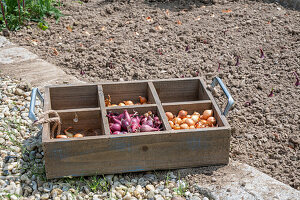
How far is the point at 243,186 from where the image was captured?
297 centimetres

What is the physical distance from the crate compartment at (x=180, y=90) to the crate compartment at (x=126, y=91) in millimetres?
105

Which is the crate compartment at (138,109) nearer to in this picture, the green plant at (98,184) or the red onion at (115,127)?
the red onion at (115,127)

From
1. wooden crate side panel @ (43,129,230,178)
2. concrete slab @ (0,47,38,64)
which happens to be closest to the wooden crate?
wooden crate side panel @ (43,129,230,178)

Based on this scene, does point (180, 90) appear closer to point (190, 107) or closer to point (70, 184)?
point (190, 107)

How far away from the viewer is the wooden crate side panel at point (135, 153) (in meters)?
2.95

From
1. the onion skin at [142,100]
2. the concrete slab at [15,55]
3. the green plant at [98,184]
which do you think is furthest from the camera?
the concrete slab at [15,55]

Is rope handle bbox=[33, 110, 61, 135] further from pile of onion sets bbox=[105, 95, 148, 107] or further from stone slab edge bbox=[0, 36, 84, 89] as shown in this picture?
stone slab edge bbox=[0, 36, 84, 89]

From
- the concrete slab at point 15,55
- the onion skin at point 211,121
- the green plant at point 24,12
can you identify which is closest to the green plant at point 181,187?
the onion skin at point 211,121

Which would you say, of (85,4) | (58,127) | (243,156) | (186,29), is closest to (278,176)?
(243,156)

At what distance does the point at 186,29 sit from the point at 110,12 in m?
1.29

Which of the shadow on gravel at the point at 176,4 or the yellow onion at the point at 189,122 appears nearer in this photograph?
the yellow onion at the point at 189,122

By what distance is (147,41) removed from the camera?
17.3 feet

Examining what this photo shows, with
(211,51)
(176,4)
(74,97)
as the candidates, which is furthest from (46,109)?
(176,4)

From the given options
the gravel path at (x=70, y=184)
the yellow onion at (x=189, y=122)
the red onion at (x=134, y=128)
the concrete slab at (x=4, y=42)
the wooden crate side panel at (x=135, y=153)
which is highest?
the red onion at (x=134, y=128)
